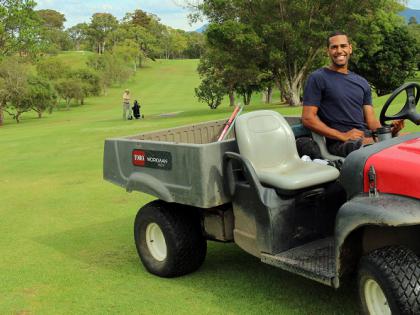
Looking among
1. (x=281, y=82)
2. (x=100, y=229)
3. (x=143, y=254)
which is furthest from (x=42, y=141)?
(x=281, y=82)

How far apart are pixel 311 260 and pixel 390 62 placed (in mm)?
41482

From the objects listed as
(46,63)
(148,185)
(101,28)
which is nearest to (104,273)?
(148,185)

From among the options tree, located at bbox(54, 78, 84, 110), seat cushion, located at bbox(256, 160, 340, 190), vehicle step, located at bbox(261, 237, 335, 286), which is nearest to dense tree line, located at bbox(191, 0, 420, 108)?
tree, located at bbox(54, 78, 84, 110)

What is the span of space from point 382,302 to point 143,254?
7.42 ft

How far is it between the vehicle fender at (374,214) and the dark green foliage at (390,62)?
40.1 metres

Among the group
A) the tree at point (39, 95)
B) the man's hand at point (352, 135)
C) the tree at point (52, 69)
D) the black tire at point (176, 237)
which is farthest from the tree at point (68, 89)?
the man's hand at point (352, 135)

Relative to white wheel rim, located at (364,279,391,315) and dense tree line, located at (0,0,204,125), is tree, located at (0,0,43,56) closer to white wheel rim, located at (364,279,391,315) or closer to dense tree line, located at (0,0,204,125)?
dense tree line, located at (0,0,204,125)

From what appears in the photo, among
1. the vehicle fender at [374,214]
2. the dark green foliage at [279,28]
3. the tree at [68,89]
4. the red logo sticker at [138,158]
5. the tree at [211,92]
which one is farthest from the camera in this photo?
the tree at [68,89]

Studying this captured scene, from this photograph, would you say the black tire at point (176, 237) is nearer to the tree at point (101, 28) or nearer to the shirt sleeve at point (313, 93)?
the shirt sleeve at point (313, 93)

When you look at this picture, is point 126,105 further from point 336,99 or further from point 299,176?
point 299,176

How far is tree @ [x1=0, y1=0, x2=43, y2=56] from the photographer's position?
3462 cm

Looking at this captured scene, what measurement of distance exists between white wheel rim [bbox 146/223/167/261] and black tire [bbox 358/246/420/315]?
2.03m

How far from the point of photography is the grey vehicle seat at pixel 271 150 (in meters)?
3.64

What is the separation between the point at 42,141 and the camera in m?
17.2
